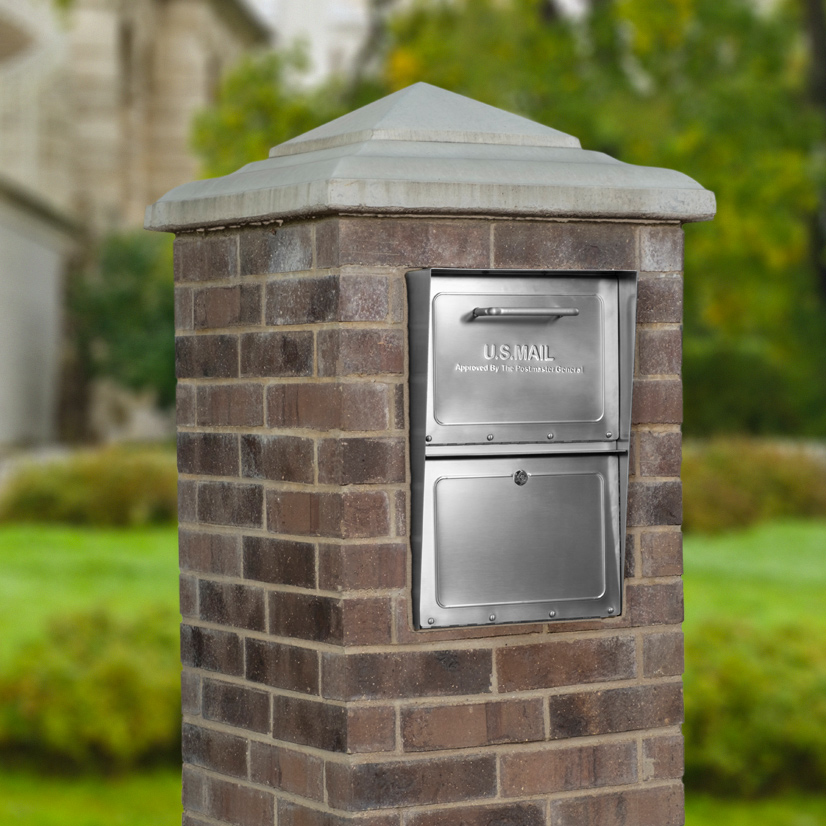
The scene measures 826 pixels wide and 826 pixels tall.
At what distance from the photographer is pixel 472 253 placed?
8.55 feet

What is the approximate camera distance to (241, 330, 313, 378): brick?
260 cm

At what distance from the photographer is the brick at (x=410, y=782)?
8.29 feet

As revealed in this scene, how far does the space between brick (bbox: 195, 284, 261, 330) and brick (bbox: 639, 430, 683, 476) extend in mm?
834

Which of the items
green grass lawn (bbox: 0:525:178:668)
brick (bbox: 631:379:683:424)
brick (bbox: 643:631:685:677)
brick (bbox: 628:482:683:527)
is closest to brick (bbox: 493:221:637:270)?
brick (bbox: 631:379:683:424)

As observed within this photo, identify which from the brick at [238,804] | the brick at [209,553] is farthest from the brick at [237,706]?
the brick at [209,553]

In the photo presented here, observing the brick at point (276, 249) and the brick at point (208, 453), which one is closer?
the brick at point (276, 249)

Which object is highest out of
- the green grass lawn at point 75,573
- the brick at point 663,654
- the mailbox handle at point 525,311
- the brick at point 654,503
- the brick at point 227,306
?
the brick at point 227,306

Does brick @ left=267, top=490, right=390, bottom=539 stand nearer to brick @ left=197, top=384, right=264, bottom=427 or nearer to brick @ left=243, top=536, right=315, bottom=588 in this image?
brick @ left=243, top=536, right=315, bottom=588

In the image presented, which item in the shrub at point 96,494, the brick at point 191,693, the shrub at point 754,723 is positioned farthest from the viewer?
the shrub at point 96,494

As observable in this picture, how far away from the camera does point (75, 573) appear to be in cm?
977

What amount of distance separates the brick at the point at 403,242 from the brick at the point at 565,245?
5 centimetres

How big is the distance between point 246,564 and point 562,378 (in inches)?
29.5

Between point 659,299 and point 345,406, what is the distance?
735mm

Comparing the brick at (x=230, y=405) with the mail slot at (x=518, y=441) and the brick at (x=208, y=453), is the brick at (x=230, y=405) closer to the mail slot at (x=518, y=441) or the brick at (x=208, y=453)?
the brick at (x=208, y=453)
